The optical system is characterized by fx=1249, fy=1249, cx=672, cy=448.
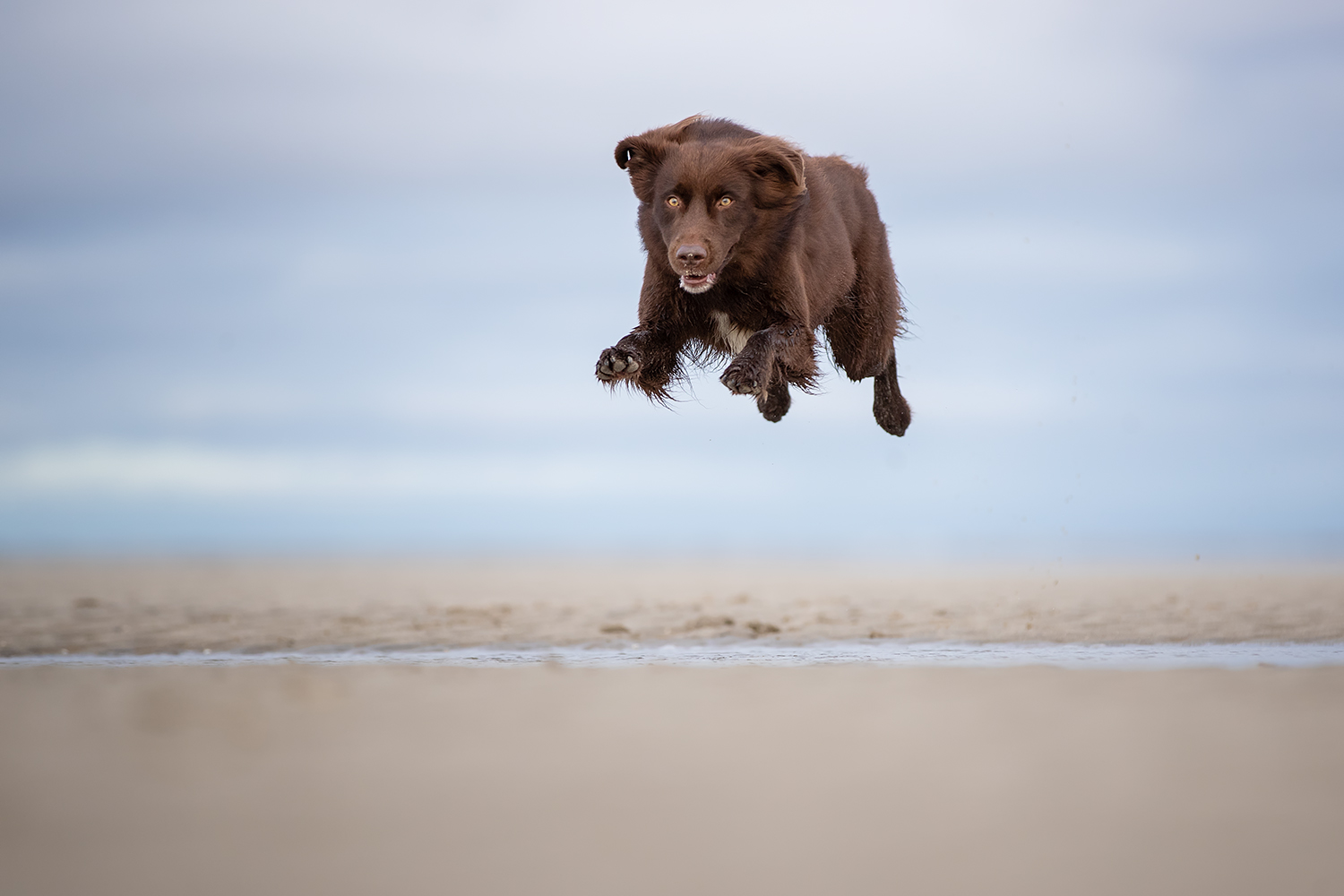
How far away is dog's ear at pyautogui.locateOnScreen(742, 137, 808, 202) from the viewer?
7.48 meters

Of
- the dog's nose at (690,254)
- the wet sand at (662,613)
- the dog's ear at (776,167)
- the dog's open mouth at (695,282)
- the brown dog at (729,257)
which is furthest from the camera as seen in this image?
the wet sand at (662,613)

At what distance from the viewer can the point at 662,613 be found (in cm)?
1320

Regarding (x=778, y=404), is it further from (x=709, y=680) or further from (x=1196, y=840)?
(x=1196, y=840)

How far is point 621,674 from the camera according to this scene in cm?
813

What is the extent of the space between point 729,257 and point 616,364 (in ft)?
3.26

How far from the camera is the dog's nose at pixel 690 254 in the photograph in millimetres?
6988

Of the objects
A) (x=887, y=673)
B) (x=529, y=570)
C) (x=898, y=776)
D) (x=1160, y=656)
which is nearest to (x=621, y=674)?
(x=887, y=673)

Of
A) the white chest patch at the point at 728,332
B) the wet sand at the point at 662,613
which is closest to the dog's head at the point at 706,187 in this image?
the white chest patch at the point at 728,332

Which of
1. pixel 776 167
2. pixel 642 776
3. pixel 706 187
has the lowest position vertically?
pixel 642 776

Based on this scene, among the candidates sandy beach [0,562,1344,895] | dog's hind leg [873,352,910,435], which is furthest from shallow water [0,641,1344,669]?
dog's hind leg [873,352,910,435]

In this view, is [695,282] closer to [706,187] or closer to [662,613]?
[706,187]

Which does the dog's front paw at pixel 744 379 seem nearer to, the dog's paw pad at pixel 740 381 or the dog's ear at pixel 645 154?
the dog's paw pad at pixel 740 381

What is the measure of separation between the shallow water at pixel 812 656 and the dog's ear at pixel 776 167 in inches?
125

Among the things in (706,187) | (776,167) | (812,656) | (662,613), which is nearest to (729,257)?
(706,187)
